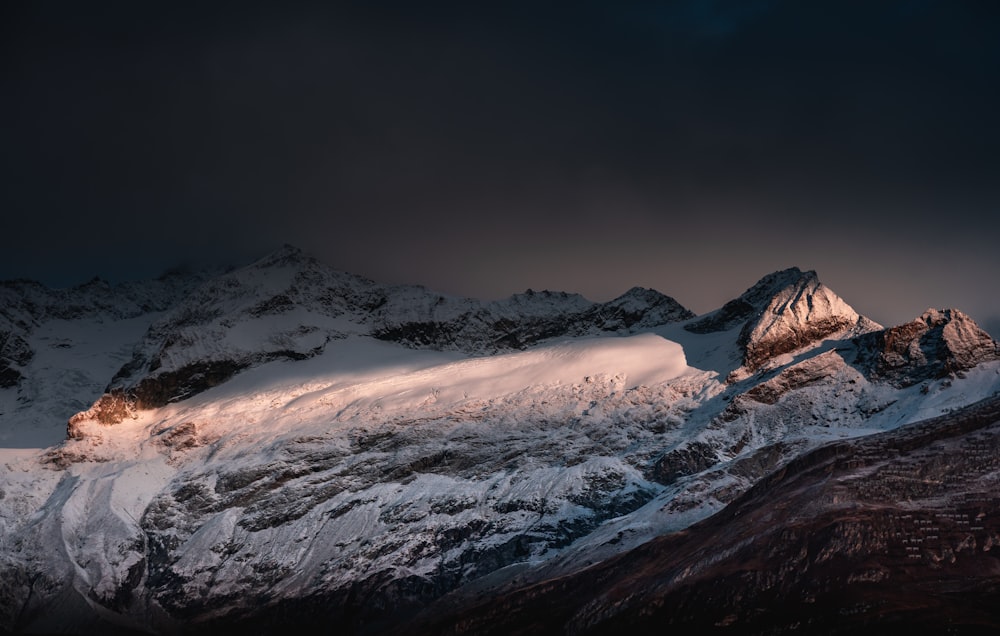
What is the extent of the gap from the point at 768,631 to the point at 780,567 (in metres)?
16.1

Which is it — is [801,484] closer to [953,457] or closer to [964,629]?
[953,457]

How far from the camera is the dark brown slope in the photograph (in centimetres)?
16238

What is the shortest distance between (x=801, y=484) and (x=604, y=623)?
40524 millimetres

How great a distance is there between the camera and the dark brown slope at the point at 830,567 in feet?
533

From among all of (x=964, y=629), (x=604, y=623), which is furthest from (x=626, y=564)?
(x=964, y=629)

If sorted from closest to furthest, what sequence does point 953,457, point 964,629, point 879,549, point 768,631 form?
1. point 964,629
2. point 768,631
3. point 879,549
4. point 953,457

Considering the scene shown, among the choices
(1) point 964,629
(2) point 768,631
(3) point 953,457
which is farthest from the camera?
(3) point 953,457

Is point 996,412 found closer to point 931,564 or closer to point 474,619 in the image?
point 931,564

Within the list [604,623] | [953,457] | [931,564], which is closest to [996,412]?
[953,457]

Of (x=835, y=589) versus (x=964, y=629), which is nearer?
(x=964, y=629)

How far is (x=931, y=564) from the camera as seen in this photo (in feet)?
553

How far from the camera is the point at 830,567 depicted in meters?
175

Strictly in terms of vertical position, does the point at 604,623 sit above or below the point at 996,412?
below

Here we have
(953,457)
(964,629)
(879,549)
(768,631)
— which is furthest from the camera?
(953,457)
